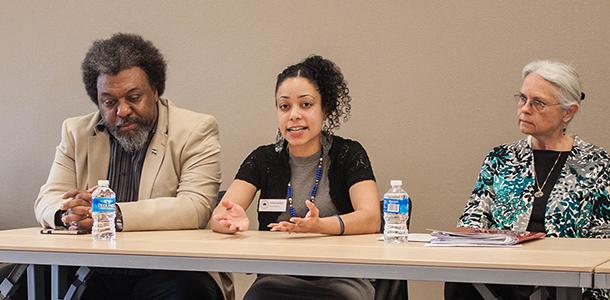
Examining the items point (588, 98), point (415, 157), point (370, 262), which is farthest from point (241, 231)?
point (588, 98)

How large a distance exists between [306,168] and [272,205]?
213 mm

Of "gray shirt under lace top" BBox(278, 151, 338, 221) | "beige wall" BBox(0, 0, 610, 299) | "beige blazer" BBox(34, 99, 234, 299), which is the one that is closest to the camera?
"gray shirt under lace top" BBox(278, 151, 338, 221)

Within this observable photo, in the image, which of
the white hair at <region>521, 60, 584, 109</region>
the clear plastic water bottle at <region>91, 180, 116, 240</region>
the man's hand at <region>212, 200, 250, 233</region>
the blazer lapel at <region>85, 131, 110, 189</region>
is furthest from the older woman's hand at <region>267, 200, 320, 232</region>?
the white hair at <region>521, 60, 584, 109</region>

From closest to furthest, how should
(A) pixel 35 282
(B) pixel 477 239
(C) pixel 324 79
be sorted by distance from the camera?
1. (B) pixel 477 239
2. (A) pixel 35 282
3. (C) pixel 324 79

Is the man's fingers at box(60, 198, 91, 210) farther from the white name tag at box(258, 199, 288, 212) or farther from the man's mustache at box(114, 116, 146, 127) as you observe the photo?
the white name tag at box(258, 199, 288, 212)

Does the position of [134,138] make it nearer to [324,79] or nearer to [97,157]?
[97,157]

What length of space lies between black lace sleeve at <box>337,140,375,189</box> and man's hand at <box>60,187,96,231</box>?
102 cm

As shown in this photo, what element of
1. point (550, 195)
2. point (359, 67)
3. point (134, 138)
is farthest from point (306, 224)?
point (359, 67)

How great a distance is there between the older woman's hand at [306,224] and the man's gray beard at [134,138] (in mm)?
933

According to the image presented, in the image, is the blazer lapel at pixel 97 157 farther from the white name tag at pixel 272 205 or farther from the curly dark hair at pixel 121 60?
the white name tag at pixel 272 205

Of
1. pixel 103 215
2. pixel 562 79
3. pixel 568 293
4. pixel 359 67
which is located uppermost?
pixel 359 67

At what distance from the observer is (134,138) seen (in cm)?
340

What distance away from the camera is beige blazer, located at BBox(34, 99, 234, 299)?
3.28 metres

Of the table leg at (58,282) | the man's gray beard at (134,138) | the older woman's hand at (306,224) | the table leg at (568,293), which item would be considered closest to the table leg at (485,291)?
the table leg at (568,293)
